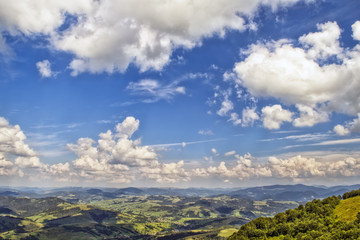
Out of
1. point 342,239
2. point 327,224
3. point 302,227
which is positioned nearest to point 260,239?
point 302,227

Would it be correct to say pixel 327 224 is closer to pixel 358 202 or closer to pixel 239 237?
pixel 358 202

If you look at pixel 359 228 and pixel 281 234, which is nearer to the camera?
pixel 359 228

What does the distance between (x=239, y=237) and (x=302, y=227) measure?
1886 inches

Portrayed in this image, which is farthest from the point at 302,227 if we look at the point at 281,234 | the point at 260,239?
the point at 260,239

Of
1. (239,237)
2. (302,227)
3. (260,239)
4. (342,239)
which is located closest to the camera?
(342,239)

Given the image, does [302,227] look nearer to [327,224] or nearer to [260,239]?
[327,224]

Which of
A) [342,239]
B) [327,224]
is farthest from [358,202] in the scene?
[342,239]

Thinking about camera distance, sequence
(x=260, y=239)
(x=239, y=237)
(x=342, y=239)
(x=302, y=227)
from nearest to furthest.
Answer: (x=342, y=239), (x=302, y=227), (x=260, y=239), (x=239, y=237)

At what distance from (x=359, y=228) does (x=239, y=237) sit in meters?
85.7

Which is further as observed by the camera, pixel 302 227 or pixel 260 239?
pixel 260 239

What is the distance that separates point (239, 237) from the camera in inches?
7746

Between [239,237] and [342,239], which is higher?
[342,239]

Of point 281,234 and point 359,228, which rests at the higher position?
point 359,228

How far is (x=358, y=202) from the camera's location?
7515 inches
